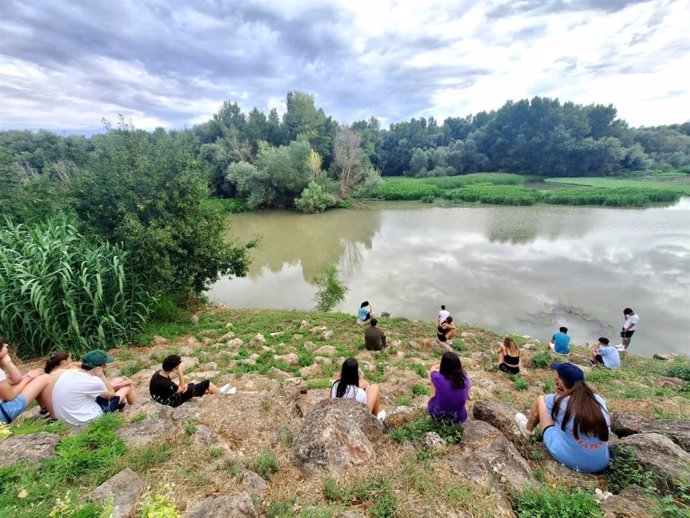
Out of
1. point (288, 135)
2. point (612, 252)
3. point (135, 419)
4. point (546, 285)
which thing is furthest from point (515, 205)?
point (135, 419)

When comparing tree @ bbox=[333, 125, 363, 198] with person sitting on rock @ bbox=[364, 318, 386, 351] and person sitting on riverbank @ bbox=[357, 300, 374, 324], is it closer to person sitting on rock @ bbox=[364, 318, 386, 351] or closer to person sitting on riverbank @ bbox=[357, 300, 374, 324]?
person sitting on riverbank @ bbox=[357, 300, 374, 324]

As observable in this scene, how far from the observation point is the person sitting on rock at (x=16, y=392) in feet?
11.5

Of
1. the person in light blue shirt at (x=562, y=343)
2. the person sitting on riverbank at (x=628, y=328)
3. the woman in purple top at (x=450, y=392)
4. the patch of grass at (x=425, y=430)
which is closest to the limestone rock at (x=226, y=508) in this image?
the patch of grass at (x=425, y=430)

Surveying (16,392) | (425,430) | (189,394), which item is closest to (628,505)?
(425,430)

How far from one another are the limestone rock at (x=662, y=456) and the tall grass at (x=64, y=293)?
7.97m

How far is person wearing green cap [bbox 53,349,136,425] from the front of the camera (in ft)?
11.3

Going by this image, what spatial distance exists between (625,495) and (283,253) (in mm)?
16865

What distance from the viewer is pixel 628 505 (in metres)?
2.31

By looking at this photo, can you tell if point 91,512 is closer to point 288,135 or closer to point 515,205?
point 515,205

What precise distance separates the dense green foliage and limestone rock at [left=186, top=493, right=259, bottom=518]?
19.8 ft

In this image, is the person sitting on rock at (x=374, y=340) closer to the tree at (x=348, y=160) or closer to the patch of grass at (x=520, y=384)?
the patch of grass at (x=520, y=384)

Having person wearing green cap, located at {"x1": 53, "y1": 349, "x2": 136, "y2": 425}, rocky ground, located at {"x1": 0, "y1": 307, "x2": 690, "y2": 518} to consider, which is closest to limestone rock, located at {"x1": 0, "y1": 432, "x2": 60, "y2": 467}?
rocky ground, located at {"x1": 0, "y1": 307, "x2": 690, "y2": 518}

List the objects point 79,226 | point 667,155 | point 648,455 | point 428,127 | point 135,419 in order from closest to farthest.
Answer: point 648,455 < point 135,419 < point 79,226 < point 667,155 < point 428,127

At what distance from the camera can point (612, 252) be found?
15.7m
